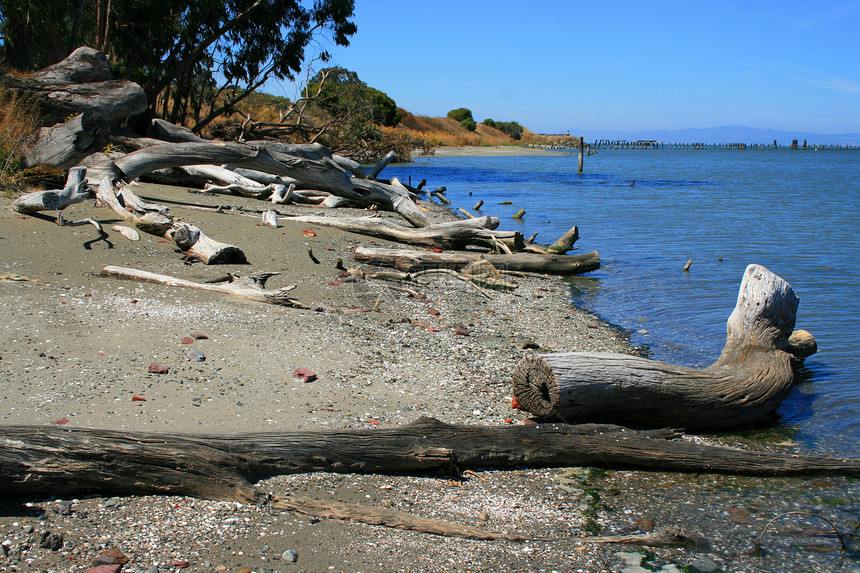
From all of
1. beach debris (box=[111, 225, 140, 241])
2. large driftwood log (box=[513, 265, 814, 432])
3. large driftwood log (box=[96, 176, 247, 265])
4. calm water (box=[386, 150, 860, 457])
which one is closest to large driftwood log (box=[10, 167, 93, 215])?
large driftwood log (box=[96, 176, 247, 265])

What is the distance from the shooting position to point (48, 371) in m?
4.68

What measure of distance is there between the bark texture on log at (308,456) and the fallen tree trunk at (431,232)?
681cm

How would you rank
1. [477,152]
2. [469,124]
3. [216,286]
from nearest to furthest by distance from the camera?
1. [216,286]
2. [477,152]
3. [469,124]

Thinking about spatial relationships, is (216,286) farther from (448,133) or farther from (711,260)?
(448,133)

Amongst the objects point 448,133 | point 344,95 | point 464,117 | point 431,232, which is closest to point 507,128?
point 464,117

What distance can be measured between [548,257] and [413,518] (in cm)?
823

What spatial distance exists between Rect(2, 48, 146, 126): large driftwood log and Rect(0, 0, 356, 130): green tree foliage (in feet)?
20.9

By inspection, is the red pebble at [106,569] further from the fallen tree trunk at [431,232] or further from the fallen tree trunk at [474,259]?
the fallen tree trunk at [431,232]

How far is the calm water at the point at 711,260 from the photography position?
670 cm

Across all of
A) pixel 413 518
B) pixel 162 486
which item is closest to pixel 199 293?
pixel 162 486

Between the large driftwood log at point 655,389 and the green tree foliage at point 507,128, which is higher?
the green tree foliage at point 507,128

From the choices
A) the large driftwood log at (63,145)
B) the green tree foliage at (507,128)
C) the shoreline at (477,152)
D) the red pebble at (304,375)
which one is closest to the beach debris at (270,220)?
the large driftwood log at (63,145)

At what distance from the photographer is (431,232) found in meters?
11.3

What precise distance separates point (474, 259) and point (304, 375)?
17.0 feet
